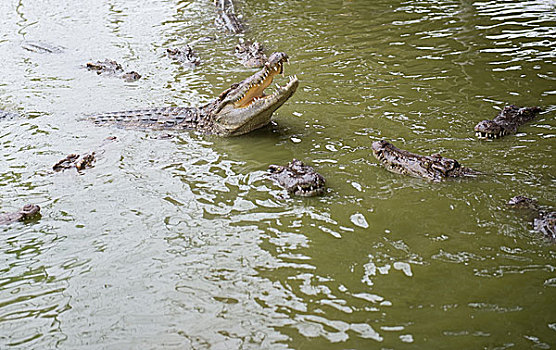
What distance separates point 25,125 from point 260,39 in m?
5.73

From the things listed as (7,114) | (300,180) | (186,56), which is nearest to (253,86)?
(300,180)

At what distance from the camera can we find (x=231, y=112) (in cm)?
797

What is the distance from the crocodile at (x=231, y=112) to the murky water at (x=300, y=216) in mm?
220

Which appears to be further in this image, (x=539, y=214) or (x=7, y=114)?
(x=7, y=114)

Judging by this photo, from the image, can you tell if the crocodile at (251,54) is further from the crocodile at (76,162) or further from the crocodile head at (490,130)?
the crocodile head at (490,130)

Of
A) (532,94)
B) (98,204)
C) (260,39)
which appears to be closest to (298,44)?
(260,39)

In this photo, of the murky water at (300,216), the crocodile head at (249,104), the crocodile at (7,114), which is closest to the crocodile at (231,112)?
the crocodile head at (249,104)

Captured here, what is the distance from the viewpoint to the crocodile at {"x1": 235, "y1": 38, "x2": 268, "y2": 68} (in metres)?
10.9

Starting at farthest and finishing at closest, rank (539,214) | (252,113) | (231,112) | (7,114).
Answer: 1. (7,114)
2. (231,112)
3. (252,113)
4. (539,214)

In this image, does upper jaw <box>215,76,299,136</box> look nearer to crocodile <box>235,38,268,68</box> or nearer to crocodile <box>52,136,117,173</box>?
crocodile <box>52,136,117,173</box>

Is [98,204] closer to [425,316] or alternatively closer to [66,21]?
[425,316]

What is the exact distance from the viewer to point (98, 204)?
625cm

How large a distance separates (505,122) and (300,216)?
3157mm

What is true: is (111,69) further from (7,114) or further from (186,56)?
(7,114)
